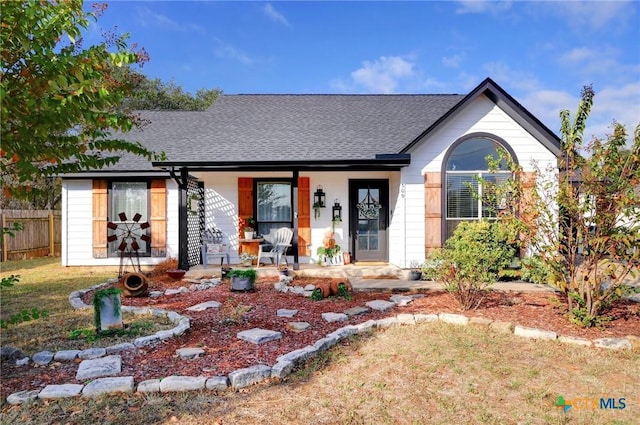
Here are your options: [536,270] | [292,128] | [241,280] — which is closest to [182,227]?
[241,280]

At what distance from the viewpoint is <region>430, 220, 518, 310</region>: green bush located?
4.78 metres

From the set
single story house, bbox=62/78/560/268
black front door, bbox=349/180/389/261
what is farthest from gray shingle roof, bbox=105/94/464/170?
black front door, bbox=349/180/389/261

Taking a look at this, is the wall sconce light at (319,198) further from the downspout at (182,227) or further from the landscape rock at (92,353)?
the landscape rock at (92,353)

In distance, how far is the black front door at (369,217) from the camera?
930 centimetres

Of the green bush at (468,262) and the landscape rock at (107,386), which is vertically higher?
the green bush at (468,262)

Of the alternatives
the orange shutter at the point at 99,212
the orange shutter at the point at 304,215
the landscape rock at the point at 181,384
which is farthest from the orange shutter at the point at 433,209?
the orange shutter at the point at 99,212

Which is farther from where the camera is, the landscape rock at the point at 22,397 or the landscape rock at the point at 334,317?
the landscape rock at the point at 334,317

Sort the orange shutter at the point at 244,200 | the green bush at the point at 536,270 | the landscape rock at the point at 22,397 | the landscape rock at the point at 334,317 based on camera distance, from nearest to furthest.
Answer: the landscape rock at the point at 22,397 → the landscape rock at the point at 334,317 → the green bush at the point at 536,270 → the orange shutter at the point at 244,200

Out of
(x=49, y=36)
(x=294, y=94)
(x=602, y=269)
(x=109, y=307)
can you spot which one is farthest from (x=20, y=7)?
(x=294, y=94)

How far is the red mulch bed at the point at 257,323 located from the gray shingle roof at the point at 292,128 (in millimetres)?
3155

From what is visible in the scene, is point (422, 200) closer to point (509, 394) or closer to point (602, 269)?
point (602, 269)

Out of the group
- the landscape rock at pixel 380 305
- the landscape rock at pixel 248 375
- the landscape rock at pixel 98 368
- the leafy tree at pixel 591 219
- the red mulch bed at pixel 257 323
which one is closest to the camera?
the landscape rock at pixel 248 375

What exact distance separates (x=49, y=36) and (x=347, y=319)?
13.1ft

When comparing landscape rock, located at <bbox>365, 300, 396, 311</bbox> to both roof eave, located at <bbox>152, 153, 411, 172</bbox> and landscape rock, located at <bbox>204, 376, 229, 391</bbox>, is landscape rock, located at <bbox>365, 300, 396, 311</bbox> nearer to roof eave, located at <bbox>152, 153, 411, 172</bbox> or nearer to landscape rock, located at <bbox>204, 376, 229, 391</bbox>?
landscape rock, located at <bbox>204, 376, 229, 391</bbox>
